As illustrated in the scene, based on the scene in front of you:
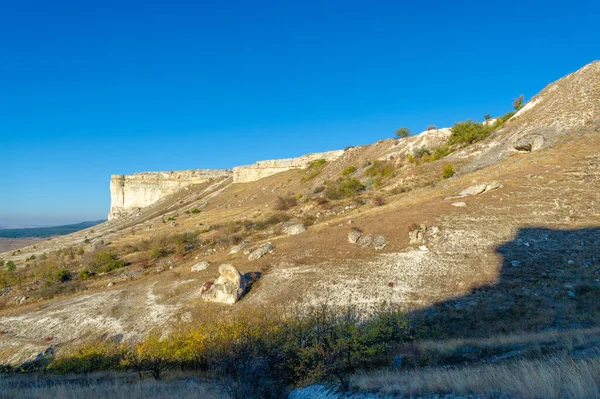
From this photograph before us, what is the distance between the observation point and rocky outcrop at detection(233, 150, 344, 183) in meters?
66.1

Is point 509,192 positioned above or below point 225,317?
above

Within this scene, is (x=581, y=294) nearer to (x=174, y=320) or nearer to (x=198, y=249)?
(x=174, y=320)

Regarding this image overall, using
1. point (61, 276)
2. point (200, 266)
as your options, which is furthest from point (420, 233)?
point (61, 276)

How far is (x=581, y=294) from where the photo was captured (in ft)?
41.0

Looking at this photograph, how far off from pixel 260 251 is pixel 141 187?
214ft

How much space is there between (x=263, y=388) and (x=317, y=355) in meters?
2.04

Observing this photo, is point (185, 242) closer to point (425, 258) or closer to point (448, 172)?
point (425, 258)

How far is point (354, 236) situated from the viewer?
20.2 m

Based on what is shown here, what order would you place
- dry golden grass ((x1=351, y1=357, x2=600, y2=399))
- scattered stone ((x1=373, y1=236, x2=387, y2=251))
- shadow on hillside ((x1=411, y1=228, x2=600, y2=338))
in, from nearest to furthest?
dry golden grass ((x1=351, y1=357, x2=600, y2=399))
shadow on hillside ((x1=411, y1=228, x2=600, y2=338))
scattered stone ((x1=373, y1=236, x2=387, y2=251))

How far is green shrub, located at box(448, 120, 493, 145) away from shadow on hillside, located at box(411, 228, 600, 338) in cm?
2322

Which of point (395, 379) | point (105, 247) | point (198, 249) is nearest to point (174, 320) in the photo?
point (395, 379)

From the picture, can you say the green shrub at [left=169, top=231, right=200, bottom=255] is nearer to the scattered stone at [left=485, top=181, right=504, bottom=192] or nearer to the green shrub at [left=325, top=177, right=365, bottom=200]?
the green shrub at [left=325, top=177, right=365, bottom=200]

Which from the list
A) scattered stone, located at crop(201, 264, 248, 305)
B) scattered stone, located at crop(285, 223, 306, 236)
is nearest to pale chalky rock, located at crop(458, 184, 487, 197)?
scattered stone, located at crop(285, 223, 306, 236)

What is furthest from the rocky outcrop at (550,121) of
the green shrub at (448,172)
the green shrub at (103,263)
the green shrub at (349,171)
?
the green shrub at (103,263)
